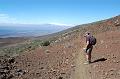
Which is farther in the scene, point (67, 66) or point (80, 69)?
point (67, 66)

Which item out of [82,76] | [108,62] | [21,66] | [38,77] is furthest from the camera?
[21,66]

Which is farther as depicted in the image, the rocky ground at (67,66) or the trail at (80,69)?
the rocky ground at (67,66)

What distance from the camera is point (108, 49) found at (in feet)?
66.3

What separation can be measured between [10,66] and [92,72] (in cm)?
604

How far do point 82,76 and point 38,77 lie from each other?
7.71 ft

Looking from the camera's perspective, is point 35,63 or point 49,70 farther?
point 35,63

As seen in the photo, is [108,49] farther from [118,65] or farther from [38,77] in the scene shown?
[38,77]

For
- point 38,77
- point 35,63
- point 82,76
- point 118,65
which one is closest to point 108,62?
point 118,65

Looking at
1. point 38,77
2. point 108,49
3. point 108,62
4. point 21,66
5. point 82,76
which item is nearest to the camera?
point 82,76

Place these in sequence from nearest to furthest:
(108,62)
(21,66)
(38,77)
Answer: (38,77) < (108,62) < (21,66)

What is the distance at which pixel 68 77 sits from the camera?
1429cm

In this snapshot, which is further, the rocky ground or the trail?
the rocky ground

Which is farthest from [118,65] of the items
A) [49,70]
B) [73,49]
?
[73,49]

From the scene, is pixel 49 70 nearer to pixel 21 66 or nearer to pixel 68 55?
pixel 21 66
